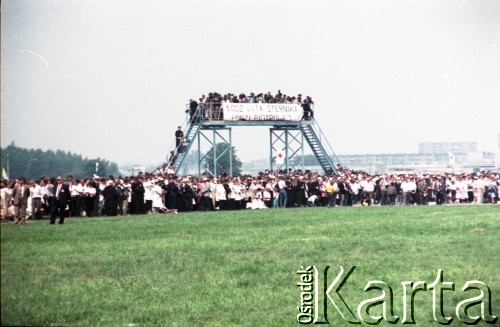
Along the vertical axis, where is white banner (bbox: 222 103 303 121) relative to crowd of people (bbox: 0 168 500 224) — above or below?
above

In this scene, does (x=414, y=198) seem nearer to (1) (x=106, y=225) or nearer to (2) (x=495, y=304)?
(1) (x=106, y=225)

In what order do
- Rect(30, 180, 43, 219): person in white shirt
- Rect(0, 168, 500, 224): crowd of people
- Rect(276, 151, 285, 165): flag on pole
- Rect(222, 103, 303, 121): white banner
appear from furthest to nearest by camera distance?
Rect(276, 151, 285, 165): flag on pole → Rect(222, 103, 303, 121): white banner → Rect(0, 168, 500, 224): crowd of people → Rect(30, 180, 43, 219): person in white shirt

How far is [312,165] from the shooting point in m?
83.1

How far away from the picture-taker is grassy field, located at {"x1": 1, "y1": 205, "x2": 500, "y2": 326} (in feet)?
29.5

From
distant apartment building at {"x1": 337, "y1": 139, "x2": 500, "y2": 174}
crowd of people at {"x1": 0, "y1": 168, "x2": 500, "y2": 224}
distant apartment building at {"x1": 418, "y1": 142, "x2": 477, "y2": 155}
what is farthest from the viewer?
distant apartment building at {"x1": 418, "y1": 142, "x2": 477, "y2": 155}

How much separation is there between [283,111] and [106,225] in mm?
22784

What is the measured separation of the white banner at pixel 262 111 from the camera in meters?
43.3

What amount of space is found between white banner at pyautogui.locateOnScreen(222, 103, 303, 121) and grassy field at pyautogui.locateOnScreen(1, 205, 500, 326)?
22723 mm

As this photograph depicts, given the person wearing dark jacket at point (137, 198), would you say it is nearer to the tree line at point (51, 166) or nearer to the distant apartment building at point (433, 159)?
the tree line at point (51, 166)

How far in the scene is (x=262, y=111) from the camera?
44.2m

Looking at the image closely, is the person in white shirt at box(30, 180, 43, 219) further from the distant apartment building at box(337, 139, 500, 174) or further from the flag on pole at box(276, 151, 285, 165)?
the distant apartment building at box(337, 139, 500, 174)

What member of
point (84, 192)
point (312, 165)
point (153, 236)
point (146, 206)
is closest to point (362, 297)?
point (153, 236)

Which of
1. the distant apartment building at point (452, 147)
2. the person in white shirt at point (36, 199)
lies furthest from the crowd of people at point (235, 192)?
the distant apartment building at point (452, 147)

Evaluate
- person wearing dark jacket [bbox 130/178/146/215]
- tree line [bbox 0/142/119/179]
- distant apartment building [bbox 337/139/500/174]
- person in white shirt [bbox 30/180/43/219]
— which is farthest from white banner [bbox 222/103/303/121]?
person in white shirt [bbox 30/180/43/219]
